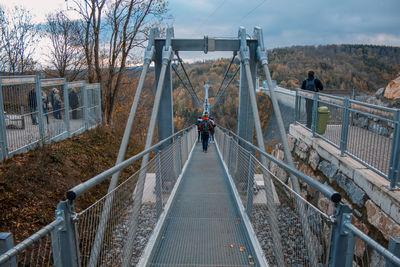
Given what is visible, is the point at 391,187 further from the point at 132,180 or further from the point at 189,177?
the point at 189,177

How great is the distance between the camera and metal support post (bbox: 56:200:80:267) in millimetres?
1434

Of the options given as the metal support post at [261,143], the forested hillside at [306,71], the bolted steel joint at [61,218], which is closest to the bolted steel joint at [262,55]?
the metal support post at [261,143]

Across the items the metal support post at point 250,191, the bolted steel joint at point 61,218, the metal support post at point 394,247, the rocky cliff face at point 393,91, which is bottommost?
the metal support post at point 250,191

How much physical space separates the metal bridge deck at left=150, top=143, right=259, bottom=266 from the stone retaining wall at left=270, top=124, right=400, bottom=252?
50.1 inches

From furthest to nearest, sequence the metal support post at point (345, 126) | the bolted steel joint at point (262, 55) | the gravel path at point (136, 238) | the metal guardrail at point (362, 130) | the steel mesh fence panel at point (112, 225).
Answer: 1. the bolted steel joint at point (262, 55)
2. the metal support post at point (345, 126)
3. the metal guardrail at point (362, 130)
4. the gravel path at point (136, 238)
5. the steel mesh fence panel at point (112, 225)

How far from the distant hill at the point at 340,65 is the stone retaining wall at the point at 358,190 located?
1308 inches

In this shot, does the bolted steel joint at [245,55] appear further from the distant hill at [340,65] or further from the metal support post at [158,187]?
the distant hill at [340,65]

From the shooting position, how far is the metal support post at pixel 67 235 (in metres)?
1.43


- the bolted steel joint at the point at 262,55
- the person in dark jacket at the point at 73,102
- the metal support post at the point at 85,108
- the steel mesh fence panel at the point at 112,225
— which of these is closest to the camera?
the steel mesh fence panel at the point at 112,225

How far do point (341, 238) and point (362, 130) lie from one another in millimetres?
2791

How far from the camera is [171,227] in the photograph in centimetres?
357

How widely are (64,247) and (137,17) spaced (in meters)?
12.4

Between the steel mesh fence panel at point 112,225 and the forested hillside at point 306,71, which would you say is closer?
the steel mesh fence panel at point 112,225

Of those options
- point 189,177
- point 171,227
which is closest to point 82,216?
point 171,227
